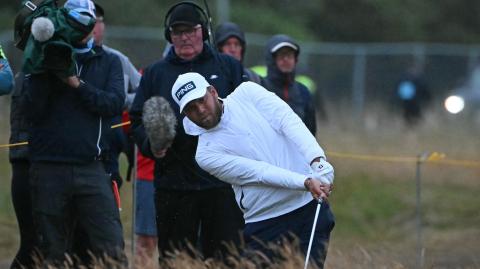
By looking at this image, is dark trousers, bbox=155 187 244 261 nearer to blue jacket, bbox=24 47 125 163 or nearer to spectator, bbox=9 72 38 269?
blue jacket, bbox=24 47 125 163

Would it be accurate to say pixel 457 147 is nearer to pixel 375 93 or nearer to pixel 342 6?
pixel 375 93

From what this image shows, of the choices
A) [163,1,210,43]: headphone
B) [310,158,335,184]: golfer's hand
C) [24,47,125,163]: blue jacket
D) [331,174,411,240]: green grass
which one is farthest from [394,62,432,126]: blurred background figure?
[310,158,335,184]: golfer's hand

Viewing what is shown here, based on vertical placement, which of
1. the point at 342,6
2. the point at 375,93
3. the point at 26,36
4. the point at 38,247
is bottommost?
the point at 38,247

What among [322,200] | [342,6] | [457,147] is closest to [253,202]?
[322,200]

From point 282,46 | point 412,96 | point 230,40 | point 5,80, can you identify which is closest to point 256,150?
point 5,80

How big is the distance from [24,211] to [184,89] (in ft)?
7.69

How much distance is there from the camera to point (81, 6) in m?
8.91

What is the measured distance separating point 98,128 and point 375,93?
20501 millimetres

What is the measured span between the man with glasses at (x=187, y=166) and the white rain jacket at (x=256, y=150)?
43.3 inches

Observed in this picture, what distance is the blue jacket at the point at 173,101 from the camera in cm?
920

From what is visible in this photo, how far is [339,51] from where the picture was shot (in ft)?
95.9

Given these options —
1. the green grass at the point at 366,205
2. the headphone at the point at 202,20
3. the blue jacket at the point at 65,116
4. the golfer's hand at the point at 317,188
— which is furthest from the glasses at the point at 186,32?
the green grass at the point at 366,205

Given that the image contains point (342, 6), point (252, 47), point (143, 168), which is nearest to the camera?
point (143, 168)

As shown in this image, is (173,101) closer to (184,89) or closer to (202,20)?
(202,20)
